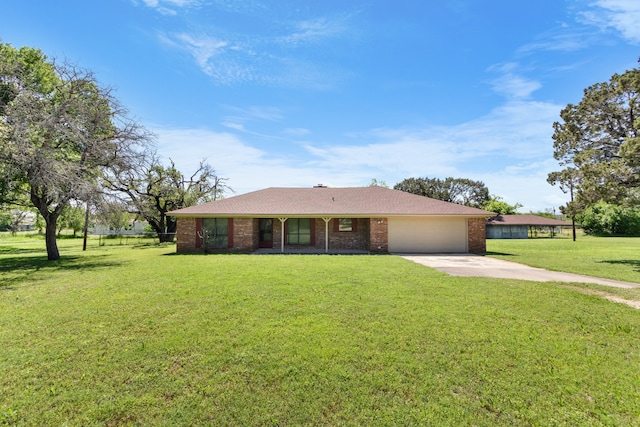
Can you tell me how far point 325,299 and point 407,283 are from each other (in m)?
2.77

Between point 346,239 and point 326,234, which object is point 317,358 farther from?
point 346,239

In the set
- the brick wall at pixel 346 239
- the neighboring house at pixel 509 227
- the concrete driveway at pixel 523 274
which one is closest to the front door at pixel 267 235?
the brick wall at pixel 346 239

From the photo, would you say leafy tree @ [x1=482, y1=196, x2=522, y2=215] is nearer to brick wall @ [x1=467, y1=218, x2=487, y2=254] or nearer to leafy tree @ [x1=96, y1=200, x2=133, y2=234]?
brick wall @ [x1=467, y1=218, x2=487, y2=254]

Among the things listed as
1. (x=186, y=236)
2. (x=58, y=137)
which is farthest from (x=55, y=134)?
(x=186, y=236)

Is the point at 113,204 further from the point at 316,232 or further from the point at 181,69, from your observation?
the point at 316,232

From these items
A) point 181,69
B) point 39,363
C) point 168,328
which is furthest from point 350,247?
point 39,363

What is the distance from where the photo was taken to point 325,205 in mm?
17766

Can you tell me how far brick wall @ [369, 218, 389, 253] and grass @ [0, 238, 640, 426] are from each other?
9598 millimetres

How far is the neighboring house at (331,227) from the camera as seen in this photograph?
16.5 metres

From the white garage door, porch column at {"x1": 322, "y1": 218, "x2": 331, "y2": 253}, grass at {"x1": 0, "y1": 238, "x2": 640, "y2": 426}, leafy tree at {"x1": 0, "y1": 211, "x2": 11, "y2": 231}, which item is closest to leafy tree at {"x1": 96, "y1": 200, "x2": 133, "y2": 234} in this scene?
grass at {"x1": 0, "y1": 238, "x2": 640, "y2": 426}

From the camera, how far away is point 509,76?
1248 cm

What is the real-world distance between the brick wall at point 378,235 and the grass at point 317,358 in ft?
31.5

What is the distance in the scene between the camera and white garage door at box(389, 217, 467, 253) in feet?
55.6

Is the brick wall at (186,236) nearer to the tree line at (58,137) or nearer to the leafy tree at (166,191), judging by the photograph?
the tree line at (58,137)
